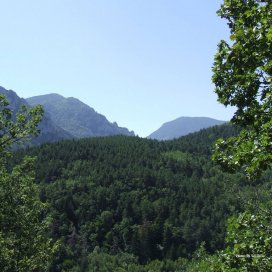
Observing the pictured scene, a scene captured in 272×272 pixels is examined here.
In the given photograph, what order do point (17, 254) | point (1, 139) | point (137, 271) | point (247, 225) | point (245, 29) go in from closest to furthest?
point (245, 29) → point (247, 225) → point (1, 139) → point (17, 254) → point (137, 271)

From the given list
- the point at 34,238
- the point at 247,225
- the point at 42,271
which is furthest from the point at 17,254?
the point at 247,225

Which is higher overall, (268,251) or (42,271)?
(268,251)

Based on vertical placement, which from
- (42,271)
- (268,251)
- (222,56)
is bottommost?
(42,271)

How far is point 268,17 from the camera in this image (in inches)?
432

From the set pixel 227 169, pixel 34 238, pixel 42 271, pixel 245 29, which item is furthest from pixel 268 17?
pixel 42 271

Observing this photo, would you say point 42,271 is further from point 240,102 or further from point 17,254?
point 240,102

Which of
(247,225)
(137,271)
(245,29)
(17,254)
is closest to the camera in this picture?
(245,29)

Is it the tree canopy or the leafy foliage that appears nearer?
the tree canopy

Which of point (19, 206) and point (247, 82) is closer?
point (247, 82)

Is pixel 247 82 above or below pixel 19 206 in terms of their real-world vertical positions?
above

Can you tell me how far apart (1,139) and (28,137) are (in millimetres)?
1521

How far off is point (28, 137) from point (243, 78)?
1411cm

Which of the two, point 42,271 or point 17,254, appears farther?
point 42,271

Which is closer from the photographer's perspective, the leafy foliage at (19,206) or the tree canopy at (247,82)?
the tree canopy at (247,82)
